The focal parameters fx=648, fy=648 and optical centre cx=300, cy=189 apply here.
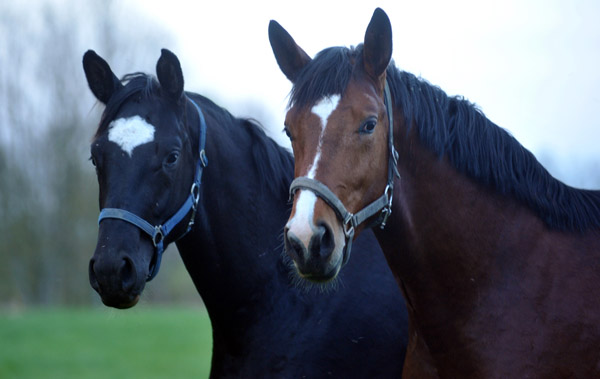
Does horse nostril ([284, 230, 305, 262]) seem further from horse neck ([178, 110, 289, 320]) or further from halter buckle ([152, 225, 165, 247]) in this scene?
horse neck ([178, 110, 289, 320])

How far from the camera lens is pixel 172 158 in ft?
12.7

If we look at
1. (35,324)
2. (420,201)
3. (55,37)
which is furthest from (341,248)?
(55,37)

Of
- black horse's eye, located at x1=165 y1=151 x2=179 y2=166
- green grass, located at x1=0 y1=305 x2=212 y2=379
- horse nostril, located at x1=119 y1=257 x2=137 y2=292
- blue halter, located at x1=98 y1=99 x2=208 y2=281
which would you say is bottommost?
green grass, located at x1=0 y1=305 x2=212 y2=379

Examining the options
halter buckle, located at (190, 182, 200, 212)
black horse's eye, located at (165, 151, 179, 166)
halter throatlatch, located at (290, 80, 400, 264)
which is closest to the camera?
halter throatlatch, located at (290, 80, 400, 264)

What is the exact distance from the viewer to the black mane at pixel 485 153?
342 centimetres

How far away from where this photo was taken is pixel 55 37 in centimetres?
2170

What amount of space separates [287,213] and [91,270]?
135 cm

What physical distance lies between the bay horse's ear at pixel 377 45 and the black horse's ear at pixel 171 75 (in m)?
1.28

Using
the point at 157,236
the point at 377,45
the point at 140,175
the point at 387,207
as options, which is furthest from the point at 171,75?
the point at 387,207

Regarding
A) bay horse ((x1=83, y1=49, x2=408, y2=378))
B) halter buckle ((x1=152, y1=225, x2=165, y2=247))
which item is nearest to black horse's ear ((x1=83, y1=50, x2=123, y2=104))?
bay horse ((x1=83, y1=49, x2=408, y2=378))

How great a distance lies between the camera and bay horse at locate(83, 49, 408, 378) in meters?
3.72

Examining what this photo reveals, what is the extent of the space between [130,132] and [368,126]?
1454 millimetres

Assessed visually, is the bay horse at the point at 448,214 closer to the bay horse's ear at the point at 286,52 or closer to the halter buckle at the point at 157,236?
the bay horse's ear at the point at 286,52

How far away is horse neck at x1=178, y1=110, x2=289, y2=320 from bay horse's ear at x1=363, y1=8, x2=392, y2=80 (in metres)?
1.29
